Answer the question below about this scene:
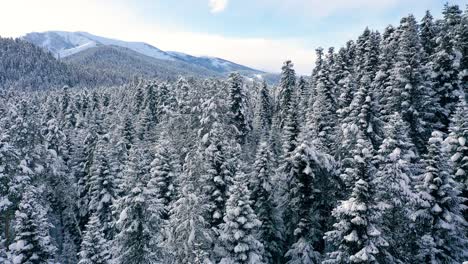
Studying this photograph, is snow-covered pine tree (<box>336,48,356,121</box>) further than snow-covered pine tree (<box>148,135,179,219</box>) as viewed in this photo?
Yes

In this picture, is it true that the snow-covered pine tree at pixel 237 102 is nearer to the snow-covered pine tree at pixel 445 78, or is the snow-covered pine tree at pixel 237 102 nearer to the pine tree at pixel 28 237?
the snow-covered pine tree at pixel 445 78

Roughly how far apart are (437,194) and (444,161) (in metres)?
2.01

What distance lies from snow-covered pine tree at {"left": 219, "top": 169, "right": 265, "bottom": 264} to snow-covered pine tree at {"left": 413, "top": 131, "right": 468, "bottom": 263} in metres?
9.59

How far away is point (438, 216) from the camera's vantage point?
21078mm

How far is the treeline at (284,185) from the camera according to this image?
20.8 m

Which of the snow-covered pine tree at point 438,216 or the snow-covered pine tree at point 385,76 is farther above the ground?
the snow-covered pine tree at point 385,76

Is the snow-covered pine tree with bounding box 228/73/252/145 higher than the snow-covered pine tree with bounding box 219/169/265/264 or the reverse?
higher

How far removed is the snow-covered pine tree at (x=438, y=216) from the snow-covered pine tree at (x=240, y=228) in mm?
9593

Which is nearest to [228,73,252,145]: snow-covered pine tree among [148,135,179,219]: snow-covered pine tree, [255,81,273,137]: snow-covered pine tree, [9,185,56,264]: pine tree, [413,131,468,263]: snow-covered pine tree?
[255,81,273,137]: snow-covered pine tree

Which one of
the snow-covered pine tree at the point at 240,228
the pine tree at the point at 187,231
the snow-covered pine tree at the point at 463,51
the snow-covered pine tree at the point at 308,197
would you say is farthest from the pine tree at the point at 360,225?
the snow-covered pine tree at the point at 463,51

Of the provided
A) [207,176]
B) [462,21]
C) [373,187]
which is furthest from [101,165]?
[462,21]

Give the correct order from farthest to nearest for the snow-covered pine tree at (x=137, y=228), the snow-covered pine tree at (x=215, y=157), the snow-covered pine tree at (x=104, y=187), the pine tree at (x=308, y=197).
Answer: the snow-covered pine tree at (x=104, y=187), the snow-covered pine tree at (x=215, y=157), the pine tree at (x=308, y=197), the snow-covered pine tree at (x=137, y=228)

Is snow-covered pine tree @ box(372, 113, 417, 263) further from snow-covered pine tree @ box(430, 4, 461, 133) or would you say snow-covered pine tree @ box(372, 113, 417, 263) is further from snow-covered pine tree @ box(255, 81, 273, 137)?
snow-covered pine tree @ box(255, 81, 273, 137)

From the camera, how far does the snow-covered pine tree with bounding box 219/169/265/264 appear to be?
2238 cm
